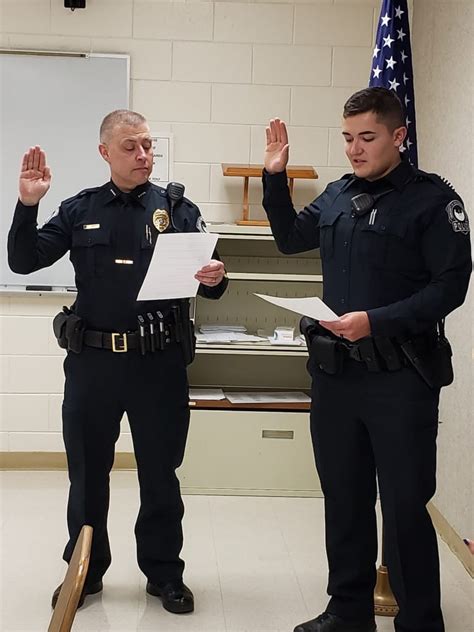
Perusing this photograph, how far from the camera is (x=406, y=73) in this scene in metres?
3.20

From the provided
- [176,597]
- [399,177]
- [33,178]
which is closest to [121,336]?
[33,178]

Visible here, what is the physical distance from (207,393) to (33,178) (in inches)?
78.6

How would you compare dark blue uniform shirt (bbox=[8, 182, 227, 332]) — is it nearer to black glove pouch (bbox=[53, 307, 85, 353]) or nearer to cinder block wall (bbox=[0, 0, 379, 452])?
black glove pouch (bbox=[53, 307, 85, 353])

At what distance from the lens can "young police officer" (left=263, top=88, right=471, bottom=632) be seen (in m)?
2.66

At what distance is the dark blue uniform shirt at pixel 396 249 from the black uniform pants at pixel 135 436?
2.23 ft

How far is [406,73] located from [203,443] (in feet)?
7.20

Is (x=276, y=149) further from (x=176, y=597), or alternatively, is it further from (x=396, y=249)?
(x=176, y=597)

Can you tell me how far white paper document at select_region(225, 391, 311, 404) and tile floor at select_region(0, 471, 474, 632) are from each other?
0.49m

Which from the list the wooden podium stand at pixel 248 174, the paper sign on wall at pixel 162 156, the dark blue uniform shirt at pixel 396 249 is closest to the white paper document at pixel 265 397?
the wooden podium stand at pixel 248 174

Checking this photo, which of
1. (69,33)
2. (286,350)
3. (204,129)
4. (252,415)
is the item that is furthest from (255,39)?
(252,415)

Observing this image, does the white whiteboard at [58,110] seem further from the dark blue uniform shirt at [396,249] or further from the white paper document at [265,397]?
the dark blue uniform shirt at [396,249]

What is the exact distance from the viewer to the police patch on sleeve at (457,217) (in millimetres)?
2654

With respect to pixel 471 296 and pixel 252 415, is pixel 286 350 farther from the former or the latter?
pixel 471 296

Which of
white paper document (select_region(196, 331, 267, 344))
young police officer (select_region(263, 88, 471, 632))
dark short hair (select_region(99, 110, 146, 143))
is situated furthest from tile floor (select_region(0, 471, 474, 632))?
dark short hair (select_region(99, 110, 146, 143))
